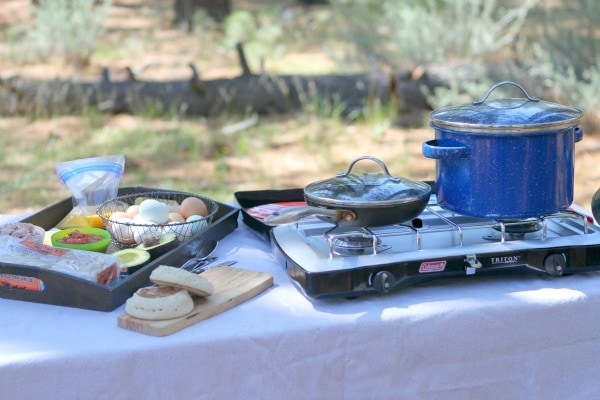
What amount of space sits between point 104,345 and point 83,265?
0.19 metres

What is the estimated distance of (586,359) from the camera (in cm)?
154

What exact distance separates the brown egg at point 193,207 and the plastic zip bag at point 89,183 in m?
0.19

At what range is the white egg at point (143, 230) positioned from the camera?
65.9 inches

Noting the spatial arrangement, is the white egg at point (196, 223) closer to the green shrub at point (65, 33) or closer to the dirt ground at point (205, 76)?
the dirt ground at point (205, 76)

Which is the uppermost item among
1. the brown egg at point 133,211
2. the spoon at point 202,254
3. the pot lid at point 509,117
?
the pot lid at point 509,117

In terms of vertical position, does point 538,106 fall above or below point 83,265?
above

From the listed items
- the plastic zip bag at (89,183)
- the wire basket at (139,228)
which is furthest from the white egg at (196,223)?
the plastic zip bag at (89,183)

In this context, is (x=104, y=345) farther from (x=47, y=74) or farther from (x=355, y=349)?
(x=47, y=74)

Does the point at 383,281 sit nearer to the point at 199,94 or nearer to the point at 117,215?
the point at 117,215

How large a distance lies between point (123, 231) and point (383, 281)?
1.86 feet

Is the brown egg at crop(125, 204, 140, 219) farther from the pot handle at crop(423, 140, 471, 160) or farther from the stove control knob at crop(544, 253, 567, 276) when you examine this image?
the stove control knob at crop(544, 253, 567, 276)

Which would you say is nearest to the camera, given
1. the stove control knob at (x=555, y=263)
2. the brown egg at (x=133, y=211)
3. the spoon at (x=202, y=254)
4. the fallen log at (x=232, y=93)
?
the stove control knob at (x=555, y=263)

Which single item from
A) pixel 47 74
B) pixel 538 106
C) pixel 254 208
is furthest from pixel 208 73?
pixel 538 106

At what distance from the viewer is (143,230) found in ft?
5.50
